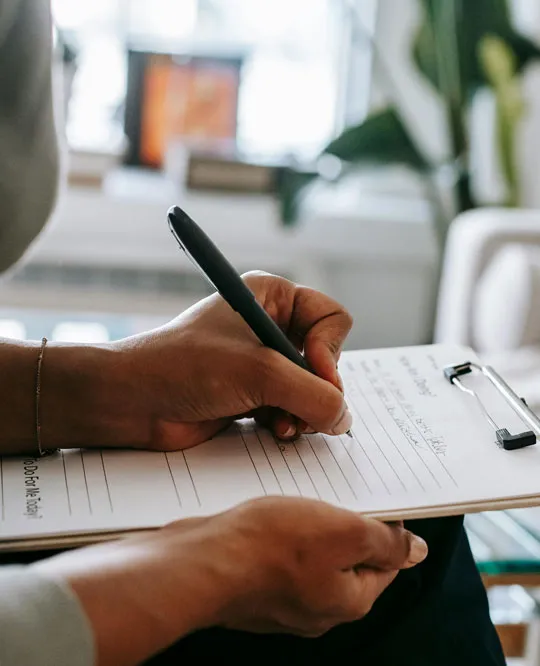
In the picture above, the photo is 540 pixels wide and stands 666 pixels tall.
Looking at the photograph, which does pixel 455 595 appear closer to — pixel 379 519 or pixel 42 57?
pixel 379 519

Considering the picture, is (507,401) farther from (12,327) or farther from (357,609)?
(12,327)

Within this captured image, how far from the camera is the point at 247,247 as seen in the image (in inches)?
87.7

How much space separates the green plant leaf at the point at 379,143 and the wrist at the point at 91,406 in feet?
4.66

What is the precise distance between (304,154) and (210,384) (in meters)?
1.97

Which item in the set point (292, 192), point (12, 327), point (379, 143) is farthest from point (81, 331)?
point (379, 143)

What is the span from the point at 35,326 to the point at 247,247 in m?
0.82

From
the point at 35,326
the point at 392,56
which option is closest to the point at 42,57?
the point at 35,326

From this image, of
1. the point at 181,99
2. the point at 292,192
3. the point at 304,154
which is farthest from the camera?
the point at 304,154

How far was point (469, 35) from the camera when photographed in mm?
1880

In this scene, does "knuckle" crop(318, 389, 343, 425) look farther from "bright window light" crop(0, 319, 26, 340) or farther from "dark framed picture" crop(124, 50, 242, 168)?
"dark framed picture" crop(124, 50, 242, 168)

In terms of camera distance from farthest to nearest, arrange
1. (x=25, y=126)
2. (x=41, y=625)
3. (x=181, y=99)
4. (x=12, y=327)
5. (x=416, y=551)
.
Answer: (x=181, y=99) < (x=12, y=327) < (x=25, y=126) < (x=416, y=551) < (x=41, y=625)

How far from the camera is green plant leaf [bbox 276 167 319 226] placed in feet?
6.48

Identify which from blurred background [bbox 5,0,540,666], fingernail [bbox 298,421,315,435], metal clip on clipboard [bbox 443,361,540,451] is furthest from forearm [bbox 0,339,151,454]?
blurred background [bbox 5,0,540,666]

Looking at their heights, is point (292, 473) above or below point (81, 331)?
above
